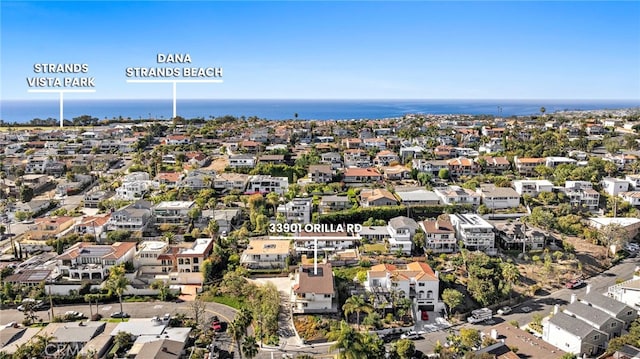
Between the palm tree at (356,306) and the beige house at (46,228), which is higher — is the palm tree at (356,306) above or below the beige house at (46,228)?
below

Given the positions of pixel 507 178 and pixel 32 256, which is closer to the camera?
pixel 32 256

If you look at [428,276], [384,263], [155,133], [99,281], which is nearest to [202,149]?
[155,133]

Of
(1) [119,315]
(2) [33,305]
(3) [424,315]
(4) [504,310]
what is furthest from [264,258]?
(4) [504,310]

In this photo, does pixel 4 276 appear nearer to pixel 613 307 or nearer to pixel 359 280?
pixel 359 280

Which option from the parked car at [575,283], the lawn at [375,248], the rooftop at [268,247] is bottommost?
the parked car at [575,283]

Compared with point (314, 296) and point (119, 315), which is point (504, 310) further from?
point (119, 315)

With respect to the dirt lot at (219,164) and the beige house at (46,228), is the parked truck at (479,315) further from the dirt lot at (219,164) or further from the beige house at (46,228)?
the dirt lot at (219,164)

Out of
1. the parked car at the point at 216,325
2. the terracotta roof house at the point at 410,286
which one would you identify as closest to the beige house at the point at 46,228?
the parked car at the point at 216,325
